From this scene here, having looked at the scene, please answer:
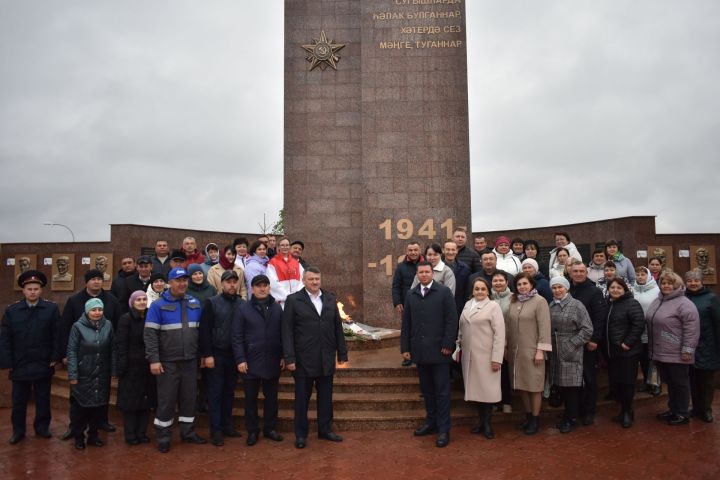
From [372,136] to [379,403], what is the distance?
665cm

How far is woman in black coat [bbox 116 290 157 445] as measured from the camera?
5.86 metres

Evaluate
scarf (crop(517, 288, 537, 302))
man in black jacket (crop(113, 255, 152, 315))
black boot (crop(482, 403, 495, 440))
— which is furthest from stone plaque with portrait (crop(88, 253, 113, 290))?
scarf (crop(517, 288, 537, 302))

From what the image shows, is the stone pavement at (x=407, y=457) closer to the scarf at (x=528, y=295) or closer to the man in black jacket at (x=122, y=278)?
the scarf at (x=528, y=295)

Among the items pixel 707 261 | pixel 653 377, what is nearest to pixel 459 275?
pixel 653 377

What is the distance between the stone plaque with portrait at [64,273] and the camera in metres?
16.2

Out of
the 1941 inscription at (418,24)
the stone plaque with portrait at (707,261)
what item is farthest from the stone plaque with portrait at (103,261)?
the stone plaque with portrait at (707,261)

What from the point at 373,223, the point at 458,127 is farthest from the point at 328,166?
the point at 458,127

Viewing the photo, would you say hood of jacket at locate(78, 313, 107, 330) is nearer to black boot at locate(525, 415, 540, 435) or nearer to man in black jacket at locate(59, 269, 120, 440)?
man in black jacket at locate(59, 269, 120, 440)

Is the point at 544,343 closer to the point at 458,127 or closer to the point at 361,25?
the point at 458,127

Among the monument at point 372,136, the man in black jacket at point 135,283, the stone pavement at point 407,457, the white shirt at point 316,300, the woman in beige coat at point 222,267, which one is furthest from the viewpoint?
the monument at point 372,136

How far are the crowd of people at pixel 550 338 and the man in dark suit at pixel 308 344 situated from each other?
0.88 metres

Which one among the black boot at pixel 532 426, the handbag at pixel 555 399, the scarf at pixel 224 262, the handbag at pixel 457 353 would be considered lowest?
the black boot at pixel 532 426

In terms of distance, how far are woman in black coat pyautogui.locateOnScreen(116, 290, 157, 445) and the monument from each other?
6.11 meters

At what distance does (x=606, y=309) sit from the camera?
6.34m
